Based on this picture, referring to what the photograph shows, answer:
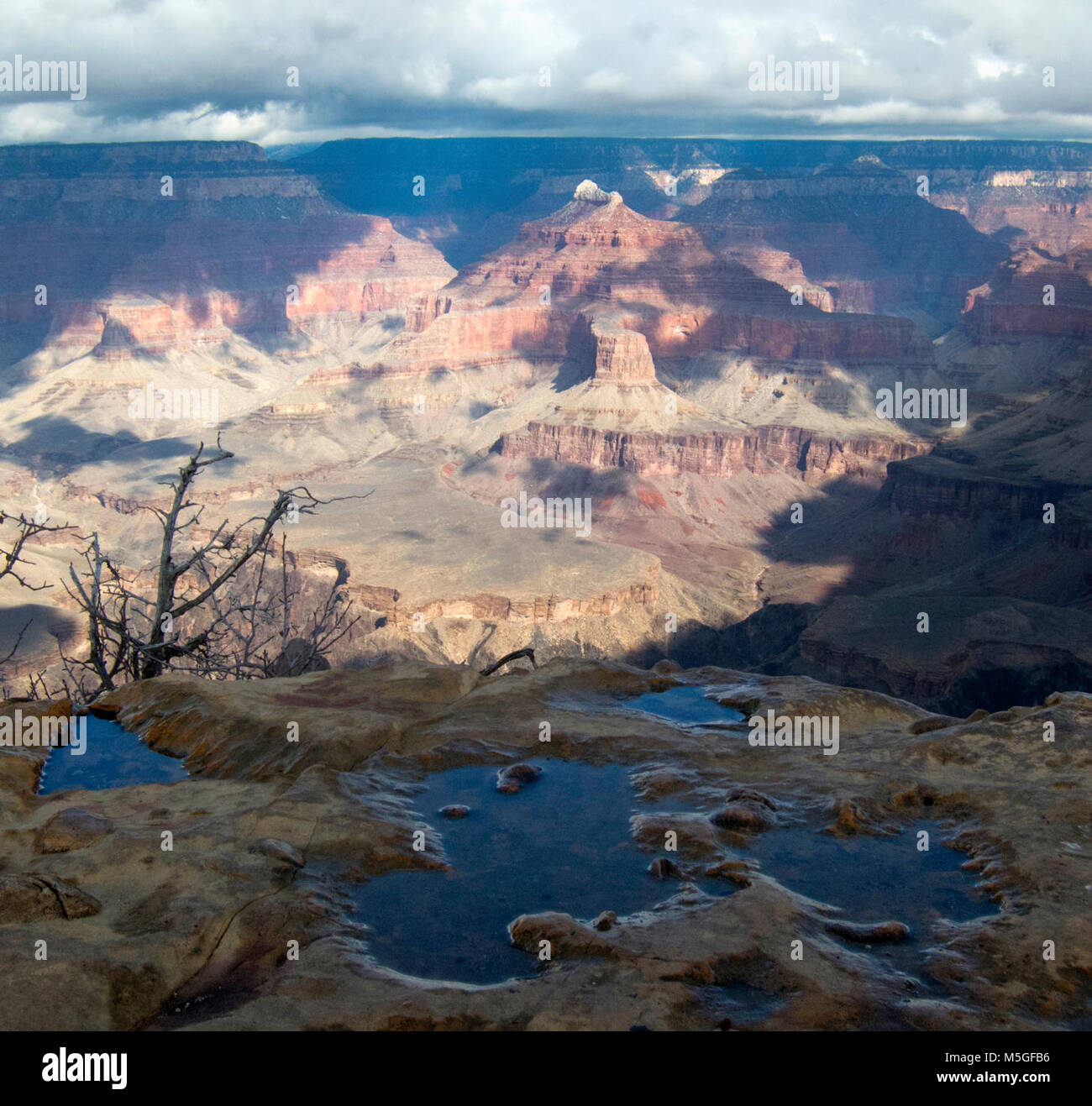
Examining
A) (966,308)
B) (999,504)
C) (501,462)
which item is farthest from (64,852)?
(966,308)

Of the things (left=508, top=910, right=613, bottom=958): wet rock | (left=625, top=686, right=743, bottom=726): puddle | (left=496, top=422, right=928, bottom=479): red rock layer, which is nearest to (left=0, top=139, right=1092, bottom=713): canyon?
(left=496, top=422, right=928, bottom=479): red rock layer

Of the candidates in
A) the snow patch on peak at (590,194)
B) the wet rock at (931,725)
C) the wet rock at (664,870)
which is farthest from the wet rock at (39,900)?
the snow patch on peak at (590,194)

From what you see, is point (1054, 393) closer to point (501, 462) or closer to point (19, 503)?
point (501, 462)

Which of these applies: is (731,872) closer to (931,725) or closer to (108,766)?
(931,725)

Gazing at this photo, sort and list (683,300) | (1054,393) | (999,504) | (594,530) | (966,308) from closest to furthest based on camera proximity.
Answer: (999,504), (594,530), (1054,393), (683,300), (966,308)

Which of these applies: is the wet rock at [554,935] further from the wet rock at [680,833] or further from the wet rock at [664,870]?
the wet rock at [680,833]

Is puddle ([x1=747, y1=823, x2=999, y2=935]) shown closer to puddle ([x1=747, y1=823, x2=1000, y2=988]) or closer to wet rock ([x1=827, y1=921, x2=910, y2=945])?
puddle ([x1=747, y1=823, x2=1000, y2=988])
